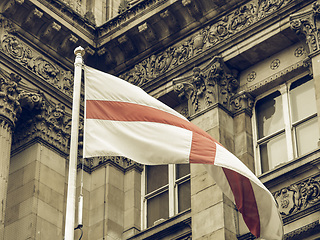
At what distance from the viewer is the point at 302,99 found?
29.6 meters

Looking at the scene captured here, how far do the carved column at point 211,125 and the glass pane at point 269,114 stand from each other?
0.78 metres

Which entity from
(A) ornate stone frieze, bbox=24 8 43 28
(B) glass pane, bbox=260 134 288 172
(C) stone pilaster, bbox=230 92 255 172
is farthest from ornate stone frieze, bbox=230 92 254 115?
(A) ornate stone frieze, bbox=24 8 43 28

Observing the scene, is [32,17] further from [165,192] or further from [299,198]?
[299,198]

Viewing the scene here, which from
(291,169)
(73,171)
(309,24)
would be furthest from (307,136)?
(73,171)

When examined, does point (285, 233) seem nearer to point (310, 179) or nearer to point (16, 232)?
point (310, 179)

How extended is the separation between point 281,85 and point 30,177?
7.24m

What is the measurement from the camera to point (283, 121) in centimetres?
2969

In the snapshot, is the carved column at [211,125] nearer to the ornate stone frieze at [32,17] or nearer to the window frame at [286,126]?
the window frame at [286,126]

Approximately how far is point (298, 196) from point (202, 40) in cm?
641

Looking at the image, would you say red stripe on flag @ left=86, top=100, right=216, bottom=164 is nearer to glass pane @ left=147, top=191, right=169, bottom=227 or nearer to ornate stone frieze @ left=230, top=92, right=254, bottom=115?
ornate stone frieze @ left=230, top=92, right=254, bottom=115

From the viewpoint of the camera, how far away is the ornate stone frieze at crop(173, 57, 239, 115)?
101ft

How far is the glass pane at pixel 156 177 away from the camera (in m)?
32.1

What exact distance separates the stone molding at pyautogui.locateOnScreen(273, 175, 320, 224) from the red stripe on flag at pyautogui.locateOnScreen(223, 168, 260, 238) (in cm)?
283

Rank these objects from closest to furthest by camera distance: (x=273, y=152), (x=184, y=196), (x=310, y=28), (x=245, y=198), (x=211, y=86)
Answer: (x=245, y=198), (x=310, y=28), (x=273, y=152), (x=184, y=196), (x=211, y=86)
